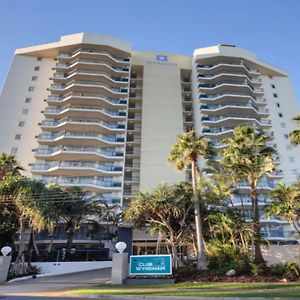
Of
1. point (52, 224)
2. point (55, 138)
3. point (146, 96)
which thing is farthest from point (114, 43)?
point (52, 224)

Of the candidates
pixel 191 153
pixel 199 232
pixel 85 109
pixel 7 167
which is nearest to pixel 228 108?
pixel 85 109

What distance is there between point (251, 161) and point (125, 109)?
3788 centimetres

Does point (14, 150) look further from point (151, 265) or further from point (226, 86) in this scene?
point (226, 86)

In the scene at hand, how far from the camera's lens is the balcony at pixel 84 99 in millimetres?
57188

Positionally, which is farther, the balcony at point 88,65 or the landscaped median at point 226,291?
the balcony at point 88,65

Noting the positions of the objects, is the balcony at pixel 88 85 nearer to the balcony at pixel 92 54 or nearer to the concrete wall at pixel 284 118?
the balcony at pixel 92 54

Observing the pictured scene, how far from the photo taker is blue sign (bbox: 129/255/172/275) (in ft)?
70.9

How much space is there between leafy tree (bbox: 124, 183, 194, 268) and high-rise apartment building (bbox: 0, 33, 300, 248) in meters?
20.9

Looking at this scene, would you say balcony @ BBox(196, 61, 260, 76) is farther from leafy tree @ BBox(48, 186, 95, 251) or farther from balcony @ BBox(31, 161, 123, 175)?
leafy tree @ BBox(48, 186, 95, 251)

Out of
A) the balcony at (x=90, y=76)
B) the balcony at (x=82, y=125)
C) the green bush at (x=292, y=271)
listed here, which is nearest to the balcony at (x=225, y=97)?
the balcony at (x=90, y=76)

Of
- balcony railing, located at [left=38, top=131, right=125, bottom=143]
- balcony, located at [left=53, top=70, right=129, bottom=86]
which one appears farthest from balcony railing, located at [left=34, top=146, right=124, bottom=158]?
balcony, located at [left=53, top=70, right=129, bottom=86]

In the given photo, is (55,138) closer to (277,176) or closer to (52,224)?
(52,224)

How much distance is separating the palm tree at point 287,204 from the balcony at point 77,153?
33.9 meters

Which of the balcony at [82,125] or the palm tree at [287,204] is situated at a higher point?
the balcony at [82,125]
